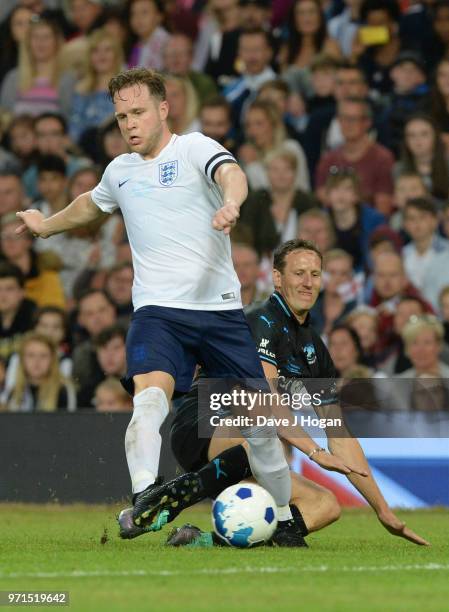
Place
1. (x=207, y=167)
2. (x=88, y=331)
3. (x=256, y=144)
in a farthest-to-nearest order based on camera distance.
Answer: (x=256, y=144), (x=88, y=331), (x=207, y=167)

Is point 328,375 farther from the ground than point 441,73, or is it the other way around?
point 441,73

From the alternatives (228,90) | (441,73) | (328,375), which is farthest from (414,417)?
(228,90)

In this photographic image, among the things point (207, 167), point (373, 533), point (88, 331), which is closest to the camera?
point (207, 167)

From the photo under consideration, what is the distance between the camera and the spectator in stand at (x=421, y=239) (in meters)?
13.8

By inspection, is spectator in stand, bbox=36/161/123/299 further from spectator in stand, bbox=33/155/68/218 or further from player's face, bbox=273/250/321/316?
player's face, bbox=273/250/321/316

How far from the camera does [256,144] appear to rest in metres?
15.4

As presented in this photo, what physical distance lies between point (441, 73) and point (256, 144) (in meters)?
2.06

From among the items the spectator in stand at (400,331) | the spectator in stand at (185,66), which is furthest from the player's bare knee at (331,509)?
the spectator in stand at (185,66)

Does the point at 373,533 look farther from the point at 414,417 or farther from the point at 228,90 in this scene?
the point at 228,90

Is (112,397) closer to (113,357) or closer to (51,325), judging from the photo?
(113,357)

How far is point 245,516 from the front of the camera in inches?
311

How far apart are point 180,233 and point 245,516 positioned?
5.12ft

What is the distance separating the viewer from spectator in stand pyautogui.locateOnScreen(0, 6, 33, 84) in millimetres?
17750

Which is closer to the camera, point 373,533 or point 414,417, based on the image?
point 373,533
